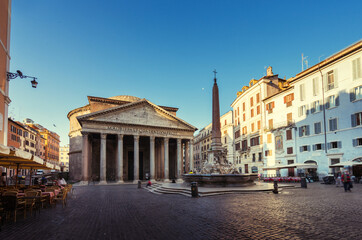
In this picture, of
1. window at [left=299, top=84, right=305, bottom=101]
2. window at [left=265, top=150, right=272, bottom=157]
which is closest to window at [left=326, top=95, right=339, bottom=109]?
window at [left=299, top=84, right=305, bottom=101]

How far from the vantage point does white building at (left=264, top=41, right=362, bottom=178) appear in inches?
944

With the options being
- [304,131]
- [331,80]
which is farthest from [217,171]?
[331,80]

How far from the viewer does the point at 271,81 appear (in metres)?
37.6

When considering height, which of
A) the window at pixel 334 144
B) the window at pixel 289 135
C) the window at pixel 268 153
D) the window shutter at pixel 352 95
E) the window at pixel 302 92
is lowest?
the window at pixel 268 153

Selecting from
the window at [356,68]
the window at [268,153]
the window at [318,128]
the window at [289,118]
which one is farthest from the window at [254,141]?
the window at [356,68]

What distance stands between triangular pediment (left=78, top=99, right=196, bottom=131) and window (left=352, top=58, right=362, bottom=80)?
19.8m

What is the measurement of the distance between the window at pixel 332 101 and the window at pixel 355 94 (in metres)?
1.55

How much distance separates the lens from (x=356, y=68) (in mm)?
23859

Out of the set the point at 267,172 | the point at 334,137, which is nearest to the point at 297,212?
the point at 334,137

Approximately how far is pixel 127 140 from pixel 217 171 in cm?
2327

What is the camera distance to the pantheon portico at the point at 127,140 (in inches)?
1190

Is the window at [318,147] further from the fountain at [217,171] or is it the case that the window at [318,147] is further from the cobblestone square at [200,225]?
the cobblestone square at [200,225]

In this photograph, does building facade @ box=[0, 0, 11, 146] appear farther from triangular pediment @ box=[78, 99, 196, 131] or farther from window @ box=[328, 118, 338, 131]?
window @ box=[328, 118, 338, 131]

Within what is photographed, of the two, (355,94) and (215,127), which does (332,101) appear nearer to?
(355,94)
